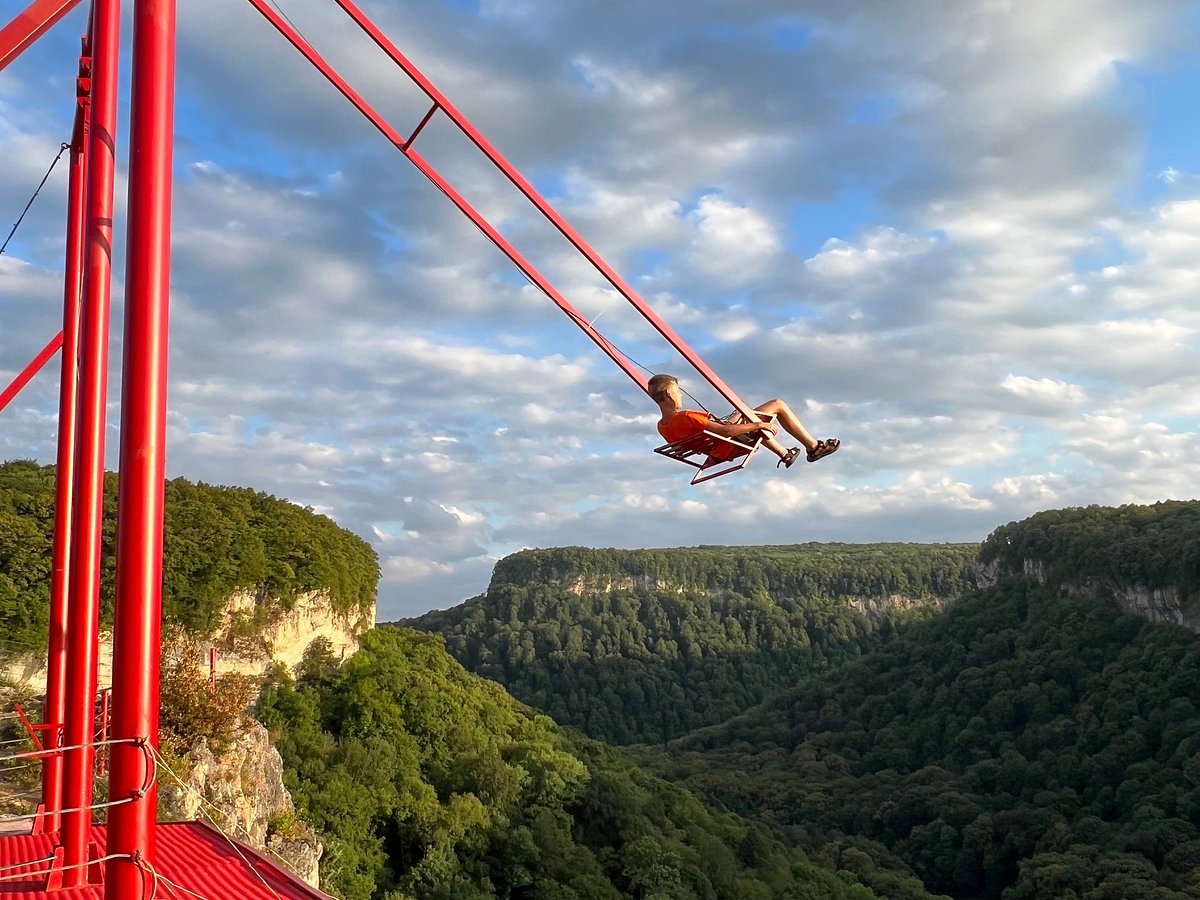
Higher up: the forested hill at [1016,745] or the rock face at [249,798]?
the rock face at [249,798]

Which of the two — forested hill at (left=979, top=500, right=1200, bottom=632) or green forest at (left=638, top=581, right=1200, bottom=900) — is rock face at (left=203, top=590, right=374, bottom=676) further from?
forested hill at (left=979, top=500, right=1200, bottom=632)

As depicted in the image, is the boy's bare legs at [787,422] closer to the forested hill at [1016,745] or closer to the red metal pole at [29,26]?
the red metal pole at [29,26]

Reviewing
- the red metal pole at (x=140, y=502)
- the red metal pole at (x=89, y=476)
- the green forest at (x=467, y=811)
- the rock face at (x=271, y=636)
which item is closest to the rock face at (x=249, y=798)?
the rock face at (x=271, y=636)

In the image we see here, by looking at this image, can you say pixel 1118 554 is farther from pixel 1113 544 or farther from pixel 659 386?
pixel 659 386

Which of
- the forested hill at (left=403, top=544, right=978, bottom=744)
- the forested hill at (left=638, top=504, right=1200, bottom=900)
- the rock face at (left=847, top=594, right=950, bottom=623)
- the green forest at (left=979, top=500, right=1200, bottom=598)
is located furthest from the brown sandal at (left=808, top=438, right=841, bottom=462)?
the rock face at (left=847, top=594, right=950, bottom=623)

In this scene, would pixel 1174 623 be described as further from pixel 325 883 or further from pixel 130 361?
pixel 130 361

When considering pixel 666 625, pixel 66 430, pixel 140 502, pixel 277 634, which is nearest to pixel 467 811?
pixel 277 634

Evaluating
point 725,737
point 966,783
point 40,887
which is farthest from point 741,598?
point 40,887
